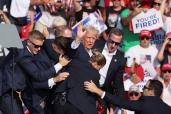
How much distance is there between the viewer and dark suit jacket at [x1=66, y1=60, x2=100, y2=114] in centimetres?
729

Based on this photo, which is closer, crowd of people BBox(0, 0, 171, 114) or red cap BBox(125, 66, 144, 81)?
crowd of people BBox(0, 0, 171, 114)

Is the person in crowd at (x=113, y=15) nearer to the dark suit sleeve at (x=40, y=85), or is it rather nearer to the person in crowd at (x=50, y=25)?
the person in crowd at (x=50, y=25)

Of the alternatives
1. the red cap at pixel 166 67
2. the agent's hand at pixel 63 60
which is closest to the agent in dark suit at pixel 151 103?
the agent's hand at pixel 63 60

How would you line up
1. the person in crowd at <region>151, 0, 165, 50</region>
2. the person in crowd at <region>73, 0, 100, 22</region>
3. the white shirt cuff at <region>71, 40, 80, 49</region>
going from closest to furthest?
the white shirt cuff at <region>71, 40, 80, 49</region> → the person in crowd at <region>151, 0, 165, 50</region> → the person in crowd at <region>73, 0, 100, 22</region>

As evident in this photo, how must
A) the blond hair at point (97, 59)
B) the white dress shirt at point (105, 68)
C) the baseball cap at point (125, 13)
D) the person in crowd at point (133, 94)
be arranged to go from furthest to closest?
the baseball cap at point (125, 13), the white dress shirt at point (105, 68), the person in crowd at point (133, 94), the blond hair at point (97, 59)

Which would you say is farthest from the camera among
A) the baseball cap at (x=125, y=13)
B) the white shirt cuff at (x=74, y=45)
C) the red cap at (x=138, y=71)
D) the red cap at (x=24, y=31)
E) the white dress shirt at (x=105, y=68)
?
the baseball cap at (x=125, y=13)

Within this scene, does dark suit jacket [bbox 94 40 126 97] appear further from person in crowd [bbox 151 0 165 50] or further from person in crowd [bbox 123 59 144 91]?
person in crowd [bbox 151 0 165 50]

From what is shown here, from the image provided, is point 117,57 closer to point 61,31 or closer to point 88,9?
point 61,31

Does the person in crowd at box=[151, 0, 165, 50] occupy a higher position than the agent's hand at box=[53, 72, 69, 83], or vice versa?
the agent's hand at box=[53, 72, 69, 83]

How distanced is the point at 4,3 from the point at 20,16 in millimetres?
430

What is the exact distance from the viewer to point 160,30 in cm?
996

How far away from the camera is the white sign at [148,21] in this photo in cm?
983

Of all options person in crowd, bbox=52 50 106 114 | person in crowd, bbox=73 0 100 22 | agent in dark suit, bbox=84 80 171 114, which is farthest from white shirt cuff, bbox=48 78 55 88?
person in crowd, bbox=73 0 100 22

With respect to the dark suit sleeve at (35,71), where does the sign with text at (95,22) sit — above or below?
below
